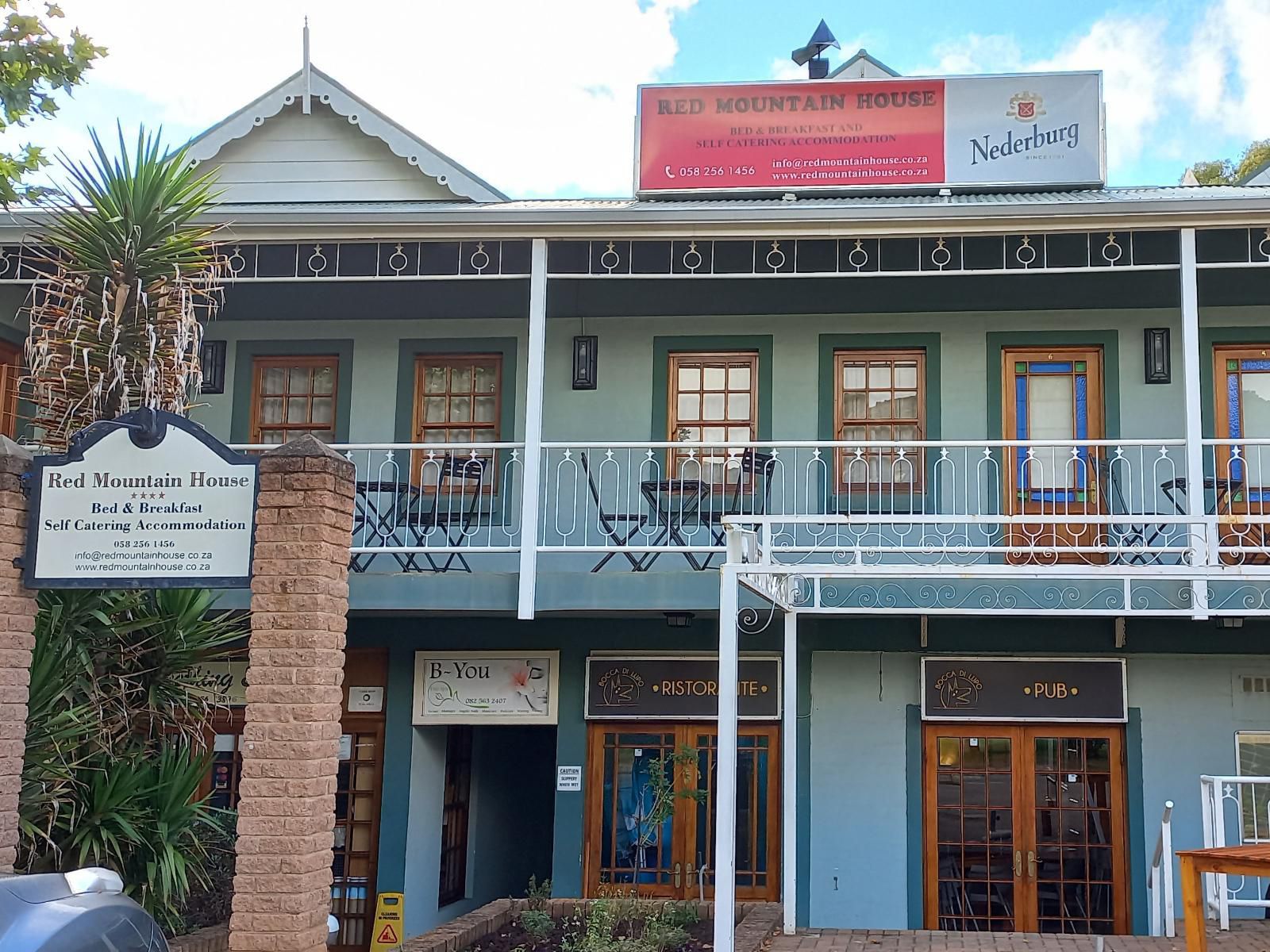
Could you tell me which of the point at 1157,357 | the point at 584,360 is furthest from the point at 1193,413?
the point at 584,360

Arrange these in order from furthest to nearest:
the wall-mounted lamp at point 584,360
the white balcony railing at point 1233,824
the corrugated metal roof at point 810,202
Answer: the wall-mounted lamp at point 584,360, the corrugated metal roof at point 810,202, the white balcony railing at point 1233,824

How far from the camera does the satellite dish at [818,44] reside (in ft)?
47.2

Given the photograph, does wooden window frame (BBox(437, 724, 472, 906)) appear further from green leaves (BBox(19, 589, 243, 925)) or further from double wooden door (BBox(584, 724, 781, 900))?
green leaves (BBox(19, 589, 243, 925))

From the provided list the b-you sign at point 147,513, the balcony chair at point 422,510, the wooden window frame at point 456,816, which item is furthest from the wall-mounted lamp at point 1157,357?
the b-you sign at point 147,513

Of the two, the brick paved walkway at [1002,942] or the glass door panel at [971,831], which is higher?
the glass door panel at [971,831]

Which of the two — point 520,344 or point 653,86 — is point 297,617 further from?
point 653,86

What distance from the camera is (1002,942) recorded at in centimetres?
948

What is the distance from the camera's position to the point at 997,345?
11852 millimetres

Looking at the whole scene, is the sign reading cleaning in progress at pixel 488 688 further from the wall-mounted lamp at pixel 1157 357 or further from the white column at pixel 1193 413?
the wall-mounted lamp at pixel 1157 357

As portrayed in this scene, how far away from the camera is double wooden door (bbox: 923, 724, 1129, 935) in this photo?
11.2 metres

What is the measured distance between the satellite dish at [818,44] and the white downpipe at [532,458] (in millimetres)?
5401

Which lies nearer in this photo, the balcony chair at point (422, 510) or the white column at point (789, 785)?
the white column at point (789, 785)

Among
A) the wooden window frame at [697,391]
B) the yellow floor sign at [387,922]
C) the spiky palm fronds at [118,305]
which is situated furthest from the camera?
the wooden window frame at [697,391]

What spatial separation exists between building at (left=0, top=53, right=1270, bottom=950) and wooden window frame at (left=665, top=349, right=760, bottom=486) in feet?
0.10
